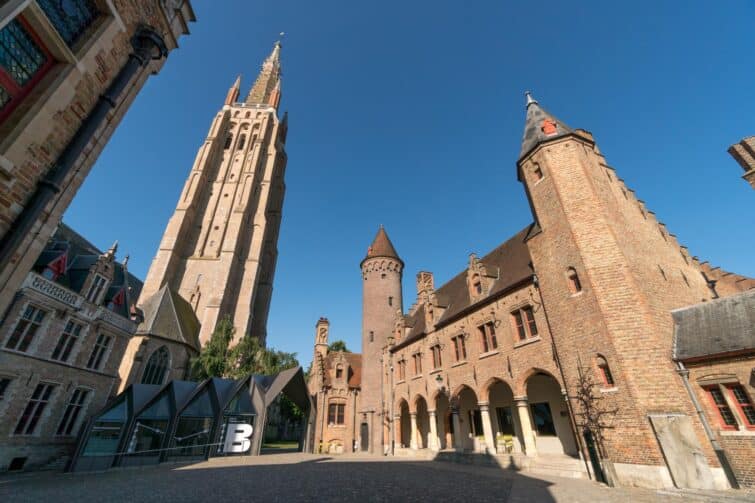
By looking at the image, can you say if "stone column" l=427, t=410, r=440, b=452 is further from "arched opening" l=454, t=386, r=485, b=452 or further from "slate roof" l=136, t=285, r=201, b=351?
"slate roof" l=136, t=285, r=201, b=351

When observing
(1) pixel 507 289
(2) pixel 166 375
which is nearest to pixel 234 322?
(2) pixel 166 375

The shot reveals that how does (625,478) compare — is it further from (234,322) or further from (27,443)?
(234,322)

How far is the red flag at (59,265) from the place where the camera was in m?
14.0

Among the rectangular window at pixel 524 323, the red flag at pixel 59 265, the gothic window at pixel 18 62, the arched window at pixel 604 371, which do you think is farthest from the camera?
the rectangular window at pixel 524 323

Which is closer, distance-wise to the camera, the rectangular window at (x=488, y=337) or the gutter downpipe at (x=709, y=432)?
the gutter downpipe at (x=709, y=432)

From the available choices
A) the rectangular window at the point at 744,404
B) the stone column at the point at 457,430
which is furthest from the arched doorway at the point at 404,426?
the rectangular window at the point at 744,404

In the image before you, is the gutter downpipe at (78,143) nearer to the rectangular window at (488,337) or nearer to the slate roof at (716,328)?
the slate roof at (716,328)

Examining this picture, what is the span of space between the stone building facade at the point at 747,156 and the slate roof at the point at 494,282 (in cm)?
906

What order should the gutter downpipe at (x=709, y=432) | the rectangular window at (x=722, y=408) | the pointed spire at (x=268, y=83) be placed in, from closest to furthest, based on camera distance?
the gutter downpipe at (x=709, y=432) → the rectangular window at (x=722, y=408) → the pointed spire at (x=268, y=83)

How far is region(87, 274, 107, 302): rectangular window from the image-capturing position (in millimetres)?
15809

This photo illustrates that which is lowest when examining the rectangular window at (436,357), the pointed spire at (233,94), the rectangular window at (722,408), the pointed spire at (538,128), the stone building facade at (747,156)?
the rectangular window at (722,408)

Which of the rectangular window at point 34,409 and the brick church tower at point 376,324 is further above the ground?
the brick church tower at point 376,324

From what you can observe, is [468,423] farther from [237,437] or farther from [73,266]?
[73,266]

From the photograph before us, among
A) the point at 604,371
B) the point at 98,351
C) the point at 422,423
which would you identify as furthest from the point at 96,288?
the point at 604,371
